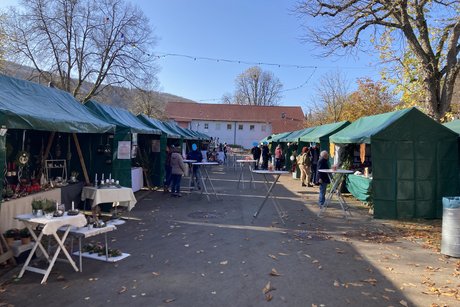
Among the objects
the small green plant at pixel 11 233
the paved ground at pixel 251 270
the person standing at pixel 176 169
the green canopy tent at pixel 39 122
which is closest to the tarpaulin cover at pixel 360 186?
the paved ground at pixel 251 270

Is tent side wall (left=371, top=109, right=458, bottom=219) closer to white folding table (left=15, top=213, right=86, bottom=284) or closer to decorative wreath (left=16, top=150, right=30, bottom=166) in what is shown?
white folding table (left=15, top=213, right=86, bottom=284)

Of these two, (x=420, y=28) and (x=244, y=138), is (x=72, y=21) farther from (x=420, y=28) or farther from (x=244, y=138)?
(x=244, y=138)

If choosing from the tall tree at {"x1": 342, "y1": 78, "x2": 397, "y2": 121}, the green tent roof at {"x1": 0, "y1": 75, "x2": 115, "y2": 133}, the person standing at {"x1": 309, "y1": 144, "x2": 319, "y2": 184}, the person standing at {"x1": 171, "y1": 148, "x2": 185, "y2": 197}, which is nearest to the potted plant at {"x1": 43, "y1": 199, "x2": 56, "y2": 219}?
the green tent roof at {"x1": 0, "y1": 75, "x2": 115, "y2": 133}

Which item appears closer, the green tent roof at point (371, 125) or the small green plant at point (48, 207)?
the small green plant at point (48, 207)

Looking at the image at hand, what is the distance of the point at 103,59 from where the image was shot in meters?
29.8

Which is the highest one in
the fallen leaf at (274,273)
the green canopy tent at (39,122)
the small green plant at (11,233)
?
the green canopy tent at (39,122)

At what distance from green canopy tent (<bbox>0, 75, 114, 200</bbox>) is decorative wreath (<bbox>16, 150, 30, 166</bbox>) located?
7.6 inches

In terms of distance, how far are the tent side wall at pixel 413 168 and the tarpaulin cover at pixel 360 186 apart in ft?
2.25

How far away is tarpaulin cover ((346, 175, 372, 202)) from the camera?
1084 centimetres

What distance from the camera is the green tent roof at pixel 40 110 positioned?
576cm

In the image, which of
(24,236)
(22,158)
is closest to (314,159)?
(22,158)

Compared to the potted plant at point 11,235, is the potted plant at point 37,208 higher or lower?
higher

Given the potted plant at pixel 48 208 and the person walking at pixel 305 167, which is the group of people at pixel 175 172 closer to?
the person walking at pixel 305 167

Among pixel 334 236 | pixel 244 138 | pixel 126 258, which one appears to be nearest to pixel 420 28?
pixel 334 236
